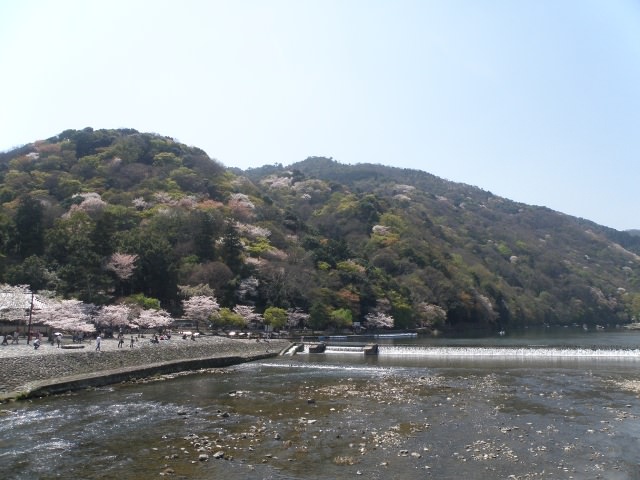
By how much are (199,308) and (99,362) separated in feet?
69.8

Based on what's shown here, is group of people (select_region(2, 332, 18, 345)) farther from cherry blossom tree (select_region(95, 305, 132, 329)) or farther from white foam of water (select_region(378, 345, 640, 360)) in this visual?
white foam of water (select_region(378, 345, 640, 360))

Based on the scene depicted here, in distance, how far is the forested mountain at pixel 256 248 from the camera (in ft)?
167

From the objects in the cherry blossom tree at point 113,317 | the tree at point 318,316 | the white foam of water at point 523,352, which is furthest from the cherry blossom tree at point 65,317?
the tree at point 318,316

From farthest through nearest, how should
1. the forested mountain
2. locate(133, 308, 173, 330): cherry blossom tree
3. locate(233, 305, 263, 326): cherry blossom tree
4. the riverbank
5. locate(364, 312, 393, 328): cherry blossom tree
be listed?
locate(364, 312, 393, 328): cherry blossom tree
locate(233, 305, 263, 326): cherry blossom tree
the forested mountain
locate(133, 308, 173, 330): cherry blossom tree
the riverbank

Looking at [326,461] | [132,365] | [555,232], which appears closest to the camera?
[326,461]

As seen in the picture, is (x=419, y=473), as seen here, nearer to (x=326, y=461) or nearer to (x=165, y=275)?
(x=326, y=461)

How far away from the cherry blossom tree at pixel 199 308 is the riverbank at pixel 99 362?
347 inches

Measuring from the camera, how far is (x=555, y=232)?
167750 mm

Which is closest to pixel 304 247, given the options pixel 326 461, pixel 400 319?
pixel 400 319

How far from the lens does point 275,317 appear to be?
53781 mm

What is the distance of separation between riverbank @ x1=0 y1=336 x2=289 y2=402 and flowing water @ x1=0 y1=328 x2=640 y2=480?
0.99m

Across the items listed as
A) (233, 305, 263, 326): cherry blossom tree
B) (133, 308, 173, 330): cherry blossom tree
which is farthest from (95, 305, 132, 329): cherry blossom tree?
(233, 305, 263, 326): cherry blossom tree

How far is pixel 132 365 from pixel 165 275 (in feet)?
74.0

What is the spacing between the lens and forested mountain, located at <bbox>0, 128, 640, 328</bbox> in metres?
50.8
